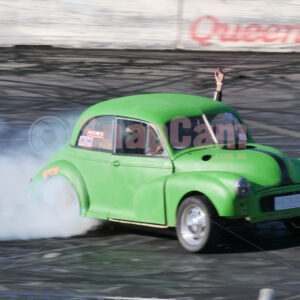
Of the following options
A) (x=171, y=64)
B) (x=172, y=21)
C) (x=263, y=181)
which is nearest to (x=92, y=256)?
(x=263, y=181)

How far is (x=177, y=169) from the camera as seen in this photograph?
8.58 m

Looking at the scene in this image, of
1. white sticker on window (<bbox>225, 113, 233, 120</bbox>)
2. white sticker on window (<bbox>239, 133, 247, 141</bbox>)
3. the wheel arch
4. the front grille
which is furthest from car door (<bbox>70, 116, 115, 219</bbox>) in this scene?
the front grille

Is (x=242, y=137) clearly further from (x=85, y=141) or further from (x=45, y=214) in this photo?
(x=45, y=214)

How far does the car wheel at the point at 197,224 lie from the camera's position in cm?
803

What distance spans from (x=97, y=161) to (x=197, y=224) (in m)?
1.58

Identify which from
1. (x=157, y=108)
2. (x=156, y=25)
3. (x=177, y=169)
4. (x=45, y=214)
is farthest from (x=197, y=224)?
(x=156, y=25)

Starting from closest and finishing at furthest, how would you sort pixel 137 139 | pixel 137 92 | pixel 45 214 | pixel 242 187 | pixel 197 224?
1. pixel 242 187
2. pixel 197 224
3. pixel 137 139
4. pixel 45 214
5. pixel 137 92

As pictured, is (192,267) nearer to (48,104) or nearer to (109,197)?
(109,197)

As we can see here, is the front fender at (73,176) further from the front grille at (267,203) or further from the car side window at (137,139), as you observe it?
the front grille at (267,203)

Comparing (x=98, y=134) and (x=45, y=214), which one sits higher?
(x=98, y=134)

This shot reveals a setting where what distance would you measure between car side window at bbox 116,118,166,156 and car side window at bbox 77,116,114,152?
0.47 ft

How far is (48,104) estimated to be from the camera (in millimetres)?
17516

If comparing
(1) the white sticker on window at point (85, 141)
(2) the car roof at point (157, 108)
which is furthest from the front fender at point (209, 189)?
(1) the white sticker on window at point (85, 141)

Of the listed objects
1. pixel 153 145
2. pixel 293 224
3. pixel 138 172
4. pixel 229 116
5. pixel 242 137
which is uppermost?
pixel 229 116
